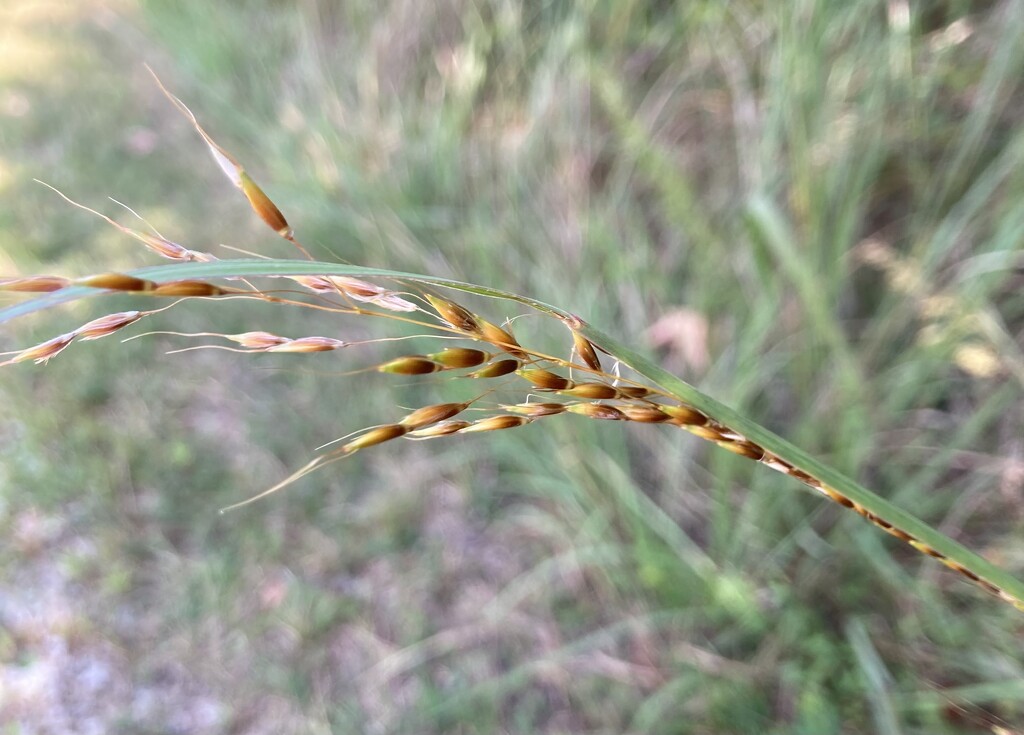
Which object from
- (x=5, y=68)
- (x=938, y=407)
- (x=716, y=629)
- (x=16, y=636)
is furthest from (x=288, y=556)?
(x=5, y=68)

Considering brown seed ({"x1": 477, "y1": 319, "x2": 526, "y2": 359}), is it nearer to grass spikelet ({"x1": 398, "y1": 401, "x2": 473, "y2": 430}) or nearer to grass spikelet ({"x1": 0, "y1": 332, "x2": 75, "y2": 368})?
grass spikelet ({"x1": 398, "y1": 401, "x2": 473, "y2": 430})

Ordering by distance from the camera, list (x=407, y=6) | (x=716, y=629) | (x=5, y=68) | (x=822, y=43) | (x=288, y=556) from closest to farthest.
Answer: (x=822, y=43) → (x=716, y=629) → (x=288, y=556) → (x=407, y=6) → (x=5, y=68)

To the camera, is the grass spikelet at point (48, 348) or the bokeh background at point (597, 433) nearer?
the grass spikelet at point (48, 348)

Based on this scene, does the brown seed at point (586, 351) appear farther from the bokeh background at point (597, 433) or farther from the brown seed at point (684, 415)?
the bokeh background at point (597, 433)

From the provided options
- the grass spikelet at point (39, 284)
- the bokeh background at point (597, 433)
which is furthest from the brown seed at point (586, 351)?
the bokeh background at point (597, 433)

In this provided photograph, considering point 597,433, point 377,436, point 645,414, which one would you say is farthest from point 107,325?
point 597,433

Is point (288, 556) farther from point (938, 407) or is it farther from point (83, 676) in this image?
point (938, 407)

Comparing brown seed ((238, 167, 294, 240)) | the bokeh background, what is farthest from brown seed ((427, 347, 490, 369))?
the bokeh background
